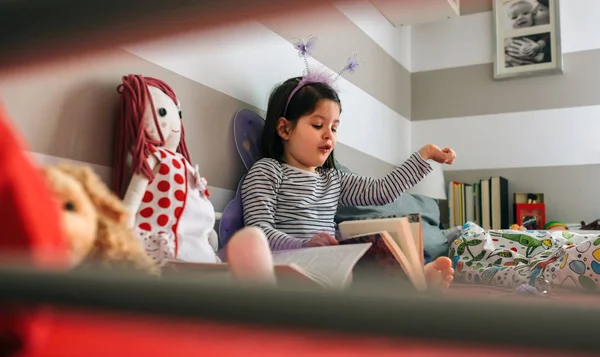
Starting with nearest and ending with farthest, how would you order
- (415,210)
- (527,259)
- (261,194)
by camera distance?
(261,194) < (527,259) < (415,210)

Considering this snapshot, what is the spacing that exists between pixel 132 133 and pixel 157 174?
0.09 m

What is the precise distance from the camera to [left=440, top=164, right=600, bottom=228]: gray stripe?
2574 millimetres

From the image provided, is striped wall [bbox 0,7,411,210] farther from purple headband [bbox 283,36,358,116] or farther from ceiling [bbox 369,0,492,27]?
ceiling [bbox 369,0,492,27]

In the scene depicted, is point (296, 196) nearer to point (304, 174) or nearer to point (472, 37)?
point (304, 174)

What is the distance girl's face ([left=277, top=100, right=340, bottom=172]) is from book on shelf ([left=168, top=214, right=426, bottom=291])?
0.42 metres

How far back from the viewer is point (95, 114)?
1.04 meters

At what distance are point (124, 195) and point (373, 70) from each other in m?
1.70

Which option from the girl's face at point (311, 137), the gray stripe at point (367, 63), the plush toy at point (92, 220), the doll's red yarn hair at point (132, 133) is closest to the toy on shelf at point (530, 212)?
the gray stripe at point (367, 63)

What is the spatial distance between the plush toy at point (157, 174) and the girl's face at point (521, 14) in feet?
7.05

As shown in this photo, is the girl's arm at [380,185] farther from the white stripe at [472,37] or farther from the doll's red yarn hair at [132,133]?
the white stripe at [472,37]

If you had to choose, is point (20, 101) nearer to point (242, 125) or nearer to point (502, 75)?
point (242, 125)

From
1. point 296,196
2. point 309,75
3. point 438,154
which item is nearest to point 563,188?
point 438,154

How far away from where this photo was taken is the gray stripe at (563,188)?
101 inches

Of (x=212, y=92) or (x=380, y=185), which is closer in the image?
(x=212, y=92)
